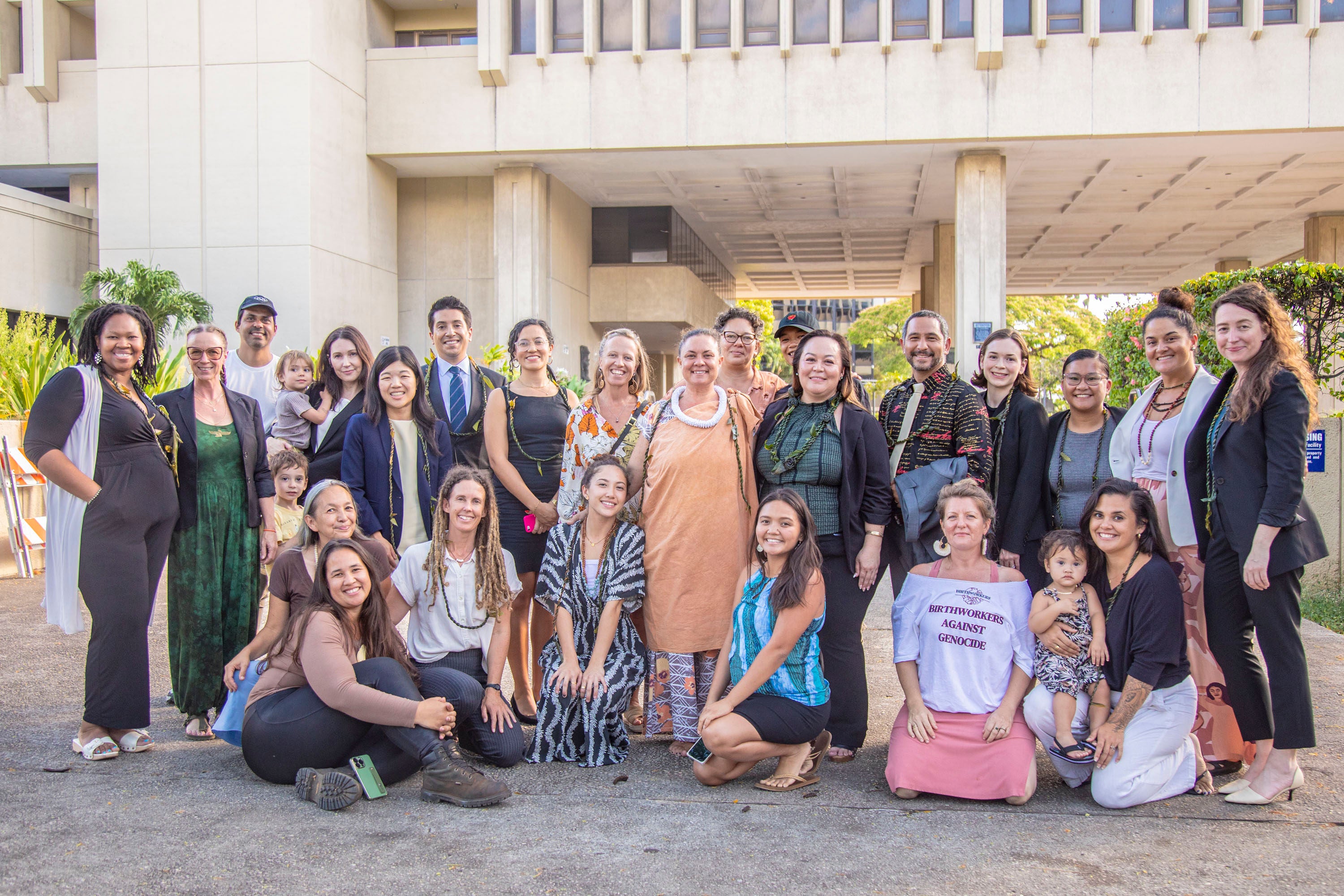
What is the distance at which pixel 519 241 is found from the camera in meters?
20.5

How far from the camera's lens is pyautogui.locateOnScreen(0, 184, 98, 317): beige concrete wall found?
19.4 meters

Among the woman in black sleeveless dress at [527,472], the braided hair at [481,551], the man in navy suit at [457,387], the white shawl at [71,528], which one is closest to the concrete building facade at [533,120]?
the man in navy suit at [457,387]

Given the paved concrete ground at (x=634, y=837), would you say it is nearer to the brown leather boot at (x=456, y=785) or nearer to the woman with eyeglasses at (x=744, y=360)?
the brown leather boot at (x=456, y=785)

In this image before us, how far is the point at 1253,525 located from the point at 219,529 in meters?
4.34

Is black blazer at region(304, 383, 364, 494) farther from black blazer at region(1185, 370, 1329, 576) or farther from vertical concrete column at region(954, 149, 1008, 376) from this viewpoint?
vertical concrete column at region(954, 149, 1008, 376)

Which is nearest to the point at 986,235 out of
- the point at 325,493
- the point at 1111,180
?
the point at 1111,180

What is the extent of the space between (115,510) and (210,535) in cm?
46

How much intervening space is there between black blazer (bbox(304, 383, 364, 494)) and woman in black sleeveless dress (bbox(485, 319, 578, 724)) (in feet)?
2.51

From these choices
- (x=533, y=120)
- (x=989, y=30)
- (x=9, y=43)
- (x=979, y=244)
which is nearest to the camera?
(x=989, y=30)

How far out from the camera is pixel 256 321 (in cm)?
576

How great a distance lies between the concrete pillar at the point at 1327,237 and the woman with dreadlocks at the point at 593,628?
1071 inches

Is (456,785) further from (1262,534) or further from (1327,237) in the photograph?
(1327,237)

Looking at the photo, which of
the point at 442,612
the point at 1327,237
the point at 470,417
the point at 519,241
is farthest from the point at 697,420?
the point at 1327,237

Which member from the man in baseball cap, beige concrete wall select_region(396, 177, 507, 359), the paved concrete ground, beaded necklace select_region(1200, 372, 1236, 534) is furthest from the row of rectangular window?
the paved concrete ground
